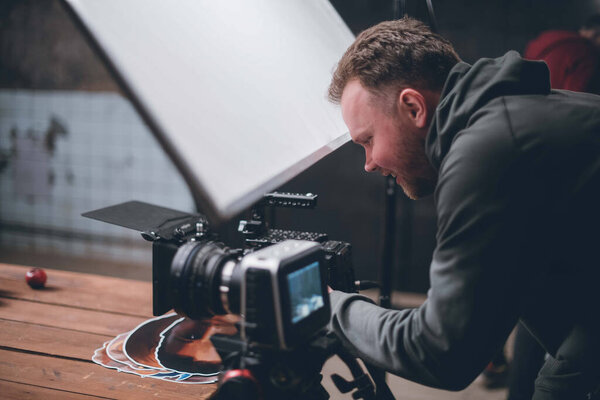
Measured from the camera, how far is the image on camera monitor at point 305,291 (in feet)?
2.34

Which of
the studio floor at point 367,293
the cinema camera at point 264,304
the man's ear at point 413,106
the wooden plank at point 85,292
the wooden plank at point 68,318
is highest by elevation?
the man's ear at point 413,106

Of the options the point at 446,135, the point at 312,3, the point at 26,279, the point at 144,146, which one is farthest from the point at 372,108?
the point at 144,146

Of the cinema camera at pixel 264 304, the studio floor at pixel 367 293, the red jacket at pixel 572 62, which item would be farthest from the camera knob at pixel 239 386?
the red jacket at pixel 572 62

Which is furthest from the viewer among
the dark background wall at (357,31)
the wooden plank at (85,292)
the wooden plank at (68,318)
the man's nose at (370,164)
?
the dark background wall at (357,31)

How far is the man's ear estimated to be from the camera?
0.97 meters

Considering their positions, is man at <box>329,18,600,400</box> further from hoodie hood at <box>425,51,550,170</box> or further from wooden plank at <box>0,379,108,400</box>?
wooden plank at <box>0,379,108,400</box>

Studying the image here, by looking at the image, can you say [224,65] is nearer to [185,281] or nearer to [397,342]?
[185,281]

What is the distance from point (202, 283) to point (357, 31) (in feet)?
8.15

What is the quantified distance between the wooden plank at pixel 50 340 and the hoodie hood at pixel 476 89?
790mm

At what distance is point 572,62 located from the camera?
205 centimetres

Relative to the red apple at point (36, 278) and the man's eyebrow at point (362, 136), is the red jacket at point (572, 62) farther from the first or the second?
the red apple at point (36, 278)

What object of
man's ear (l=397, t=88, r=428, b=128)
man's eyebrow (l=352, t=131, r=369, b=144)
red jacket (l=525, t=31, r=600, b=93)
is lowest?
man's eyebrow (l=352, t=131, r=369, b=144)

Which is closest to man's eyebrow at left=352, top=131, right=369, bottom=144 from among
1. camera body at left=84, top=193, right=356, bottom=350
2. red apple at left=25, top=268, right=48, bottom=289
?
camera body at left=84, top=193, right=356, bottom=350

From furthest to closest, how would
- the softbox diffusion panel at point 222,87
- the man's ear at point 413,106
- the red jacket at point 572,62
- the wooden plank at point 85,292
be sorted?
the red jacket at point 572,62, the wooden plank at point 85,292, the man's ear at point 413,106, the softbox diffusion panel at point 222,87
